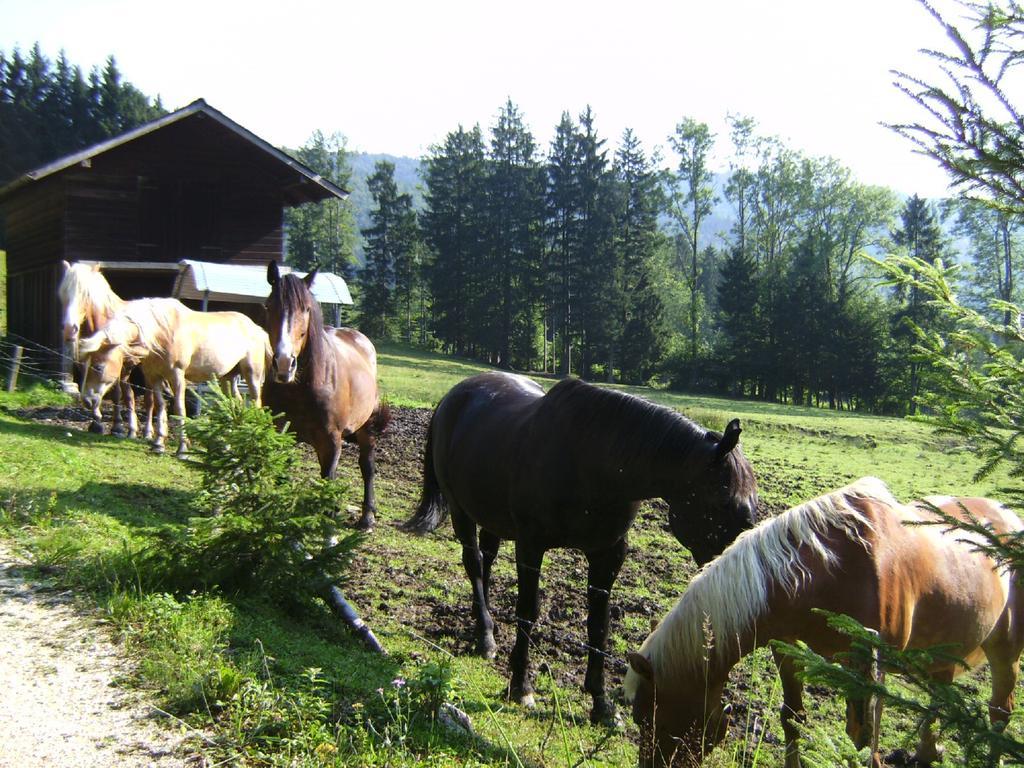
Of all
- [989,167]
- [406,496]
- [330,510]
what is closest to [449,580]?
[330,510]

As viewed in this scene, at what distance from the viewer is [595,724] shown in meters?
4.29

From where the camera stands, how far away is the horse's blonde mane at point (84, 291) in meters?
8.87

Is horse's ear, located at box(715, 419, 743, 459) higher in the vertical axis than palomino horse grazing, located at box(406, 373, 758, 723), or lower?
higher

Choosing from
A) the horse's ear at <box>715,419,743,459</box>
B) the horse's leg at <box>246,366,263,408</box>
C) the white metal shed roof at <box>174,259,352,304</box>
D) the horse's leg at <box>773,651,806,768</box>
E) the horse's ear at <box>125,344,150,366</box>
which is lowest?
the horse's leg at <box>773,651,806,768</box>

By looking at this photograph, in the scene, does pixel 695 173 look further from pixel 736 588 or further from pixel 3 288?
pixel 736 588

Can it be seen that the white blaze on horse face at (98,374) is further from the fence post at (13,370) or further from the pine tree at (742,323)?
the pine tree at (742,323)

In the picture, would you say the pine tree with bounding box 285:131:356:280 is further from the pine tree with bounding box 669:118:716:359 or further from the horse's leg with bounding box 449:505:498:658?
the horse's leg with bounding box 449:505:498:658

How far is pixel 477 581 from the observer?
17.8 ft

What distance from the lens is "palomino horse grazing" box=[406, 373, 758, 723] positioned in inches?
155

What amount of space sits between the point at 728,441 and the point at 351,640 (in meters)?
2.69

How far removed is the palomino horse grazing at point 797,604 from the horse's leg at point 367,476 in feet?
16.0

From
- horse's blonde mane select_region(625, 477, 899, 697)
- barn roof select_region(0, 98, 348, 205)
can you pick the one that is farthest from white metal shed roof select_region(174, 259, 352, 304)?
horse's blonde mane select_region(625, 477, 899, 697)

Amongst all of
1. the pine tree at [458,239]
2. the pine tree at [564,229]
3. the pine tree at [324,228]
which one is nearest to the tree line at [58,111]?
the pine tree at [324,228]

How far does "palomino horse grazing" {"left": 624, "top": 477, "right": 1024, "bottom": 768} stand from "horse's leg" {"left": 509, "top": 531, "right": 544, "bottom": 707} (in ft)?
3.92
